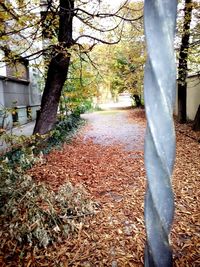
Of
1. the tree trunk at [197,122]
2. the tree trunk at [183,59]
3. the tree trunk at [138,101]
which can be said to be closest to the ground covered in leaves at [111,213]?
the tree trunk at [197,122]

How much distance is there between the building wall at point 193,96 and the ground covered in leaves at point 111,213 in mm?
5062

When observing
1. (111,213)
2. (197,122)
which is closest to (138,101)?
(197,122)

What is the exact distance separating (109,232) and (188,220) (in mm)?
1089

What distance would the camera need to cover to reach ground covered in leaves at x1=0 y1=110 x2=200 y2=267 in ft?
9.64

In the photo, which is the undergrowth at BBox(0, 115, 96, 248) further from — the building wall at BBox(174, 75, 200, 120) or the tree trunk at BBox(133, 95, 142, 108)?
the tree trunk at BBox(133, 95, 142, 108)

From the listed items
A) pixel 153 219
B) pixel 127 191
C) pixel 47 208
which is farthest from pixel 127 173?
pixel 153 219

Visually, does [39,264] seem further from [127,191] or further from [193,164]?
[193,164]

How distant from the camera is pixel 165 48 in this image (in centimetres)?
81

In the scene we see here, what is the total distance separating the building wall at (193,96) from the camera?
39.6 ft

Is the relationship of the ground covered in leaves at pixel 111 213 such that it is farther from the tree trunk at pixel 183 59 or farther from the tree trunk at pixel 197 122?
the tree trunk at pixel 183 59

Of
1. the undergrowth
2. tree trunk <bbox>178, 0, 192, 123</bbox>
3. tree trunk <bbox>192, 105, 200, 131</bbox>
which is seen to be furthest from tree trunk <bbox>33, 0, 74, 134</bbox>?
tree trunk <bbox>192, 105, 200, 131</bbox>

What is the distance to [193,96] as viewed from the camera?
12719mm

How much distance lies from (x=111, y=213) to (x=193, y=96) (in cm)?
1014

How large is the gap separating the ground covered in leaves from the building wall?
5062 millimetres
